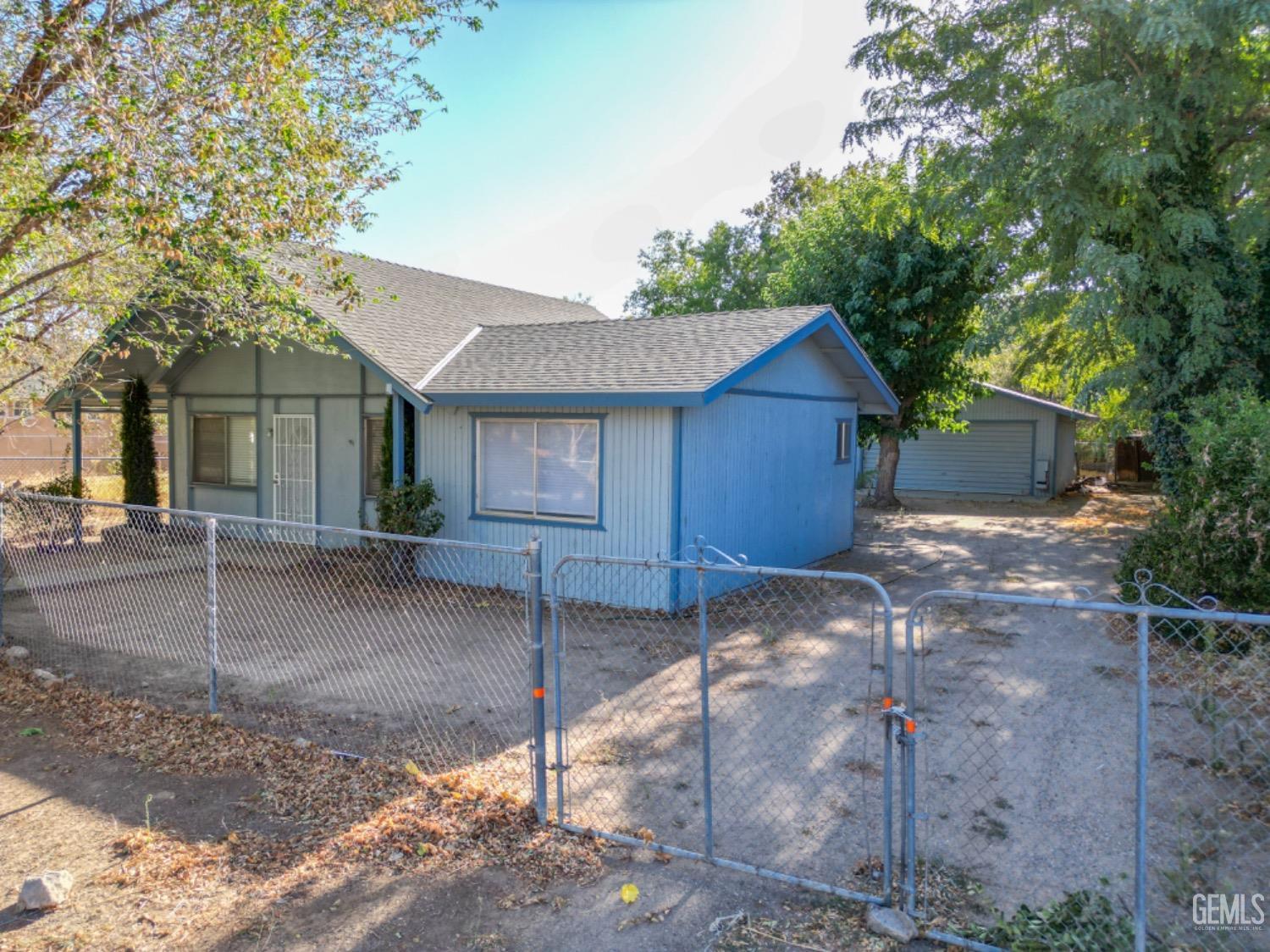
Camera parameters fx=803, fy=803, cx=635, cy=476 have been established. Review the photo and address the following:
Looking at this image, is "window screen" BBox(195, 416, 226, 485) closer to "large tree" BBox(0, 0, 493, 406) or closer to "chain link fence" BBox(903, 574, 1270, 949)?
"large tree" BBox(0, 0, 493, 406)

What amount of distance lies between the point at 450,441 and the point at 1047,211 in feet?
36.2

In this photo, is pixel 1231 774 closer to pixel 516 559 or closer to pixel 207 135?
pixel 516 559

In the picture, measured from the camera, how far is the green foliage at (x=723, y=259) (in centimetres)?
2936

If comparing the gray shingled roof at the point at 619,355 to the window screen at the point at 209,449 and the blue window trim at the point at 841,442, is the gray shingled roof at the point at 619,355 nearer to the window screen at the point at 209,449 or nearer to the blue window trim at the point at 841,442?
the blue window trim at the point at 841,442

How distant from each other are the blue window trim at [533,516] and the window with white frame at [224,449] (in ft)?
18.8

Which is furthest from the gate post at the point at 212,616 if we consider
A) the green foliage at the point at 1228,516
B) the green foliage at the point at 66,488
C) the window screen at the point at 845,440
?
the green foliage at the point at 66,488

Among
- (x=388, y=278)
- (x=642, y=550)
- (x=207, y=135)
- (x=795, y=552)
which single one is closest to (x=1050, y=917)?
(x=642, y=550)

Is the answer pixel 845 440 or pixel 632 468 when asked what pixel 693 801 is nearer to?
pixel 632 468

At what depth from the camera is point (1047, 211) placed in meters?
14.1

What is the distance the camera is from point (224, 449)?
14711 mm

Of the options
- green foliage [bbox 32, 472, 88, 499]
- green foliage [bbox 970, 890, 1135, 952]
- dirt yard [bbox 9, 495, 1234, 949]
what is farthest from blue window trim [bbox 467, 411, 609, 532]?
green foliage [bbox 32, 472, 88, 499]

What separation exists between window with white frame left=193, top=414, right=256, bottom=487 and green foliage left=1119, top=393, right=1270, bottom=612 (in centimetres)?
1384

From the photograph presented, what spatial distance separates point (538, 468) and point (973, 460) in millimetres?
18089

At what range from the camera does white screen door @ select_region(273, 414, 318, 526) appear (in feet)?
44.6
